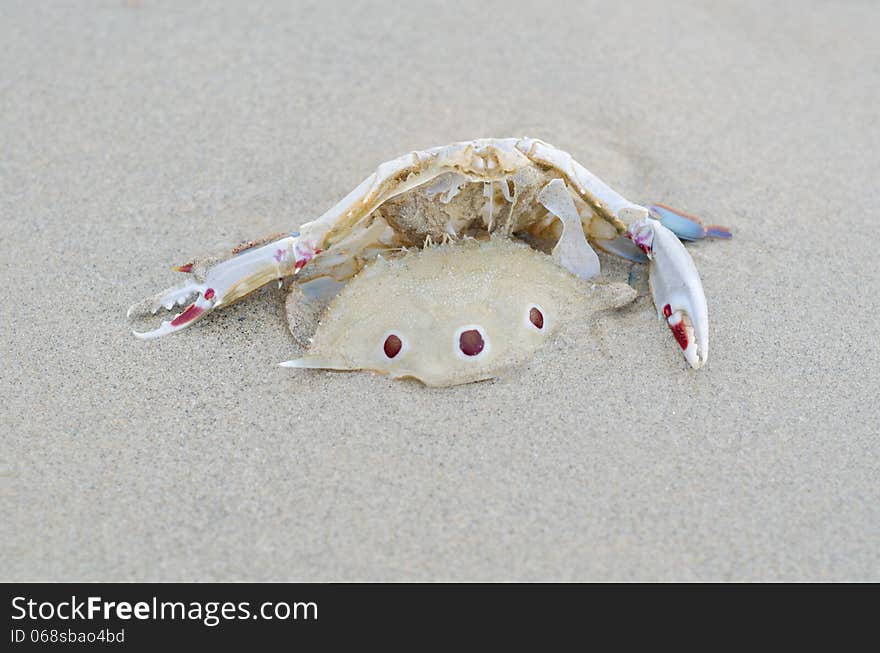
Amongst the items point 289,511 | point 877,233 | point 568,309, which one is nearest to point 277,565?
point 289,511

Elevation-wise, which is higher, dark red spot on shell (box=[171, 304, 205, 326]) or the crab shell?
the crab shell

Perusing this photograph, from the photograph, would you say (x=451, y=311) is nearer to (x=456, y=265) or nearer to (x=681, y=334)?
(x=456, y=265)

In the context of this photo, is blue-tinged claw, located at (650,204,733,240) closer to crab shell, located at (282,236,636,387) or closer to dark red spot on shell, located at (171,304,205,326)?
crab shell, located at (282,236,636,387)

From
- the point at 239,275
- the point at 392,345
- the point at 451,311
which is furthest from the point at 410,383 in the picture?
the point at 239,275

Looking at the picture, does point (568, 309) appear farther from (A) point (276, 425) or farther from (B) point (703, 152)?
(B) point (703, 152)

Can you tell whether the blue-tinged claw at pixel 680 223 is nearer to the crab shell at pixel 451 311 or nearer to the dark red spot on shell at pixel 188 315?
the crab shell at pixel 451 311

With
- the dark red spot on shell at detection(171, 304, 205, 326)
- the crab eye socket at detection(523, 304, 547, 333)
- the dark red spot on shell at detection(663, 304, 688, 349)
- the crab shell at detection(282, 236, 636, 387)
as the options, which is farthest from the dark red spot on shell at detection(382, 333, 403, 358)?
the dark red spot on shell at detection(663, 304, 688, 349)
